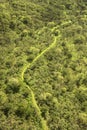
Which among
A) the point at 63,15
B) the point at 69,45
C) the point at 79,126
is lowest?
the point at 79,126

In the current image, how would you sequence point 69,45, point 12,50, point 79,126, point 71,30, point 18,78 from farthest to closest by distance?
point 71,30
point 69,45
point 12,50
point 18,78
point 79,126

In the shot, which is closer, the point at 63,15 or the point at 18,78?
the point at 18,78

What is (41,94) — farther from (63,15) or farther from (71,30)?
(63,15)

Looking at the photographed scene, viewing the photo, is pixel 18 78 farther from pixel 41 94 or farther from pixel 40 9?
pixel 40 9

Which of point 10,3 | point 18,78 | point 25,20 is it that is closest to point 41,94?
point 18,78

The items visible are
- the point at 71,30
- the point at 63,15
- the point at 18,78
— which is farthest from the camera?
the point at 63,15

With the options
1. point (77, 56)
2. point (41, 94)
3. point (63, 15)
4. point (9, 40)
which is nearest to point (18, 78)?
point (41, 94)

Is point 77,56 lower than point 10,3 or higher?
lower
